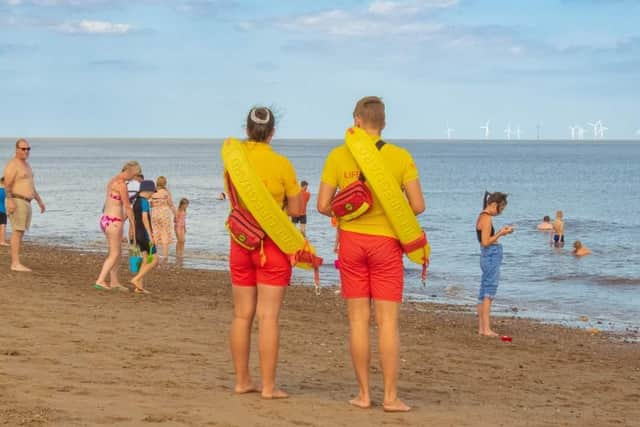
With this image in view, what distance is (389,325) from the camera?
6.48 m

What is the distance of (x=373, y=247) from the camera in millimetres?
6375

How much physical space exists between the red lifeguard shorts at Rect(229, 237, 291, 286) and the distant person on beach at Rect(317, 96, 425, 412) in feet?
1.18

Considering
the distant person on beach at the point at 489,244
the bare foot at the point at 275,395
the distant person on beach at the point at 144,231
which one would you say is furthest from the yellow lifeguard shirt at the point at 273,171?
the distant person on beach at the point at 144,231

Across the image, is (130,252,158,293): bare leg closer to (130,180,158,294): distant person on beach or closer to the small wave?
(130,180,158,294): distant person on beach

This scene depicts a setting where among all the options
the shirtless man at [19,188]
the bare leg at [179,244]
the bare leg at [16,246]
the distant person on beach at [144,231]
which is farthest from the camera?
the bare leg at [179,244]

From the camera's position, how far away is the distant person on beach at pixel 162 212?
16.8 m

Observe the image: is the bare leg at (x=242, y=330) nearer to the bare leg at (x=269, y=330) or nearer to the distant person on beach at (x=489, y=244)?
the bare leg at (x=269, y=330)

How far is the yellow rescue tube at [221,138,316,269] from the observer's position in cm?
641

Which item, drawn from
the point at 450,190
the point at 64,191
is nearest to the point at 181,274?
the point at 64,191

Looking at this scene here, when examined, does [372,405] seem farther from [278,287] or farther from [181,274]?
[181,274]

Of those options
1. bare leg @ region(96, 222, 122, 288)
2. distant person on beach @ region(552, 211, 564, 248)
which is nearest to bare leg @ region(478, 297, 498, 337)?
bare leg @ region(96, 222, 122, 288)

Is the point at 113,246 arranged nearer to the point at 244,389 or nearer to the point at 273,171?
the point at 244,389

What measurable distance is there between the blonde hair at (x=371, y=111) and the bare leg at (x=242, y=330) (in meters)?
1.27

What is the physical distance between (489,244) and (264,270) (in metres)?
5.43
